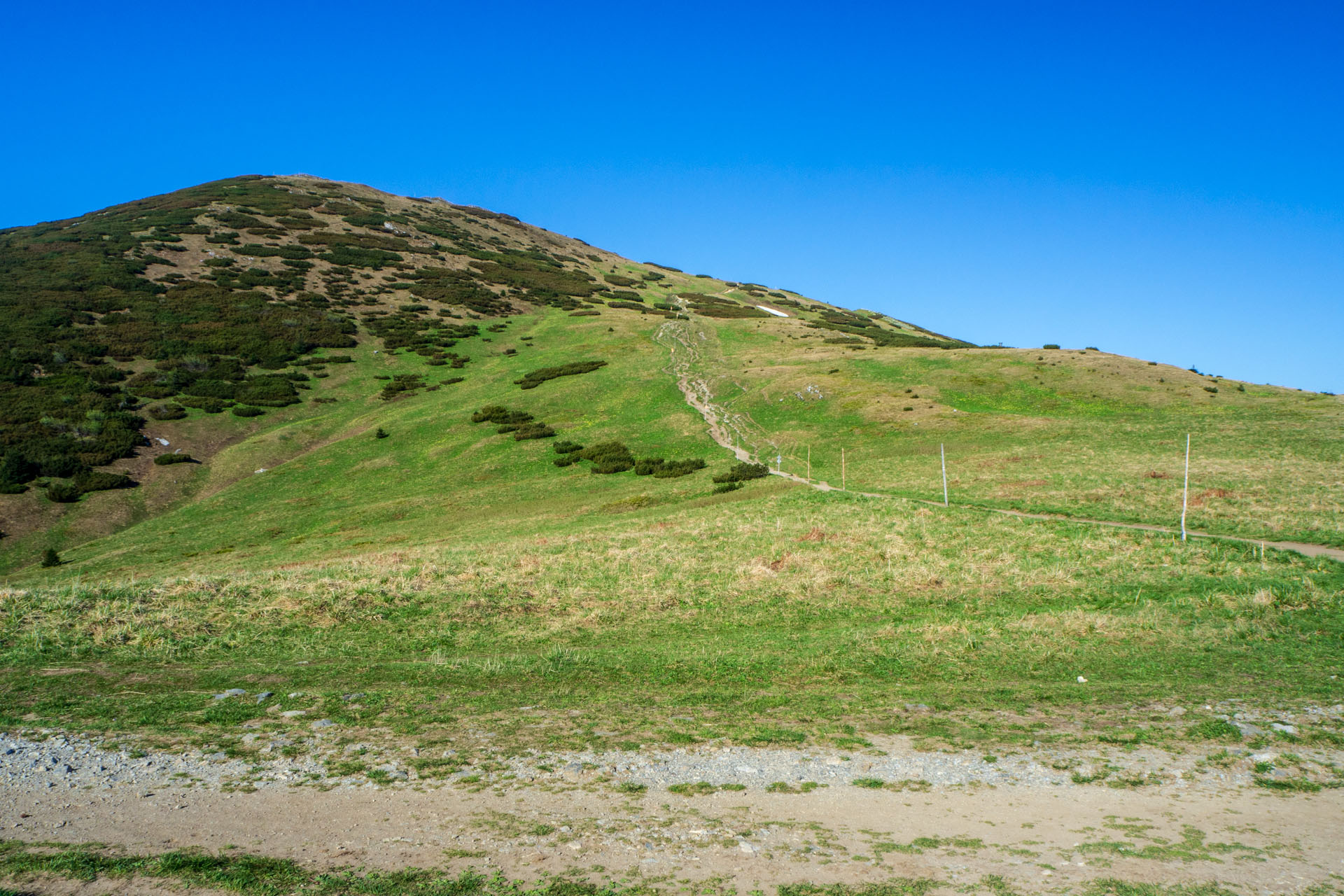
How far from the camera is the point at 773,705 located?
47.0 ft

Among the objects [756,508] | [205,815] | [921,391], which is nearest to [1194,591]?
[756,508]

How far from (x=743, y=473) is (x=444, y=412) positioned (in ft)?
113

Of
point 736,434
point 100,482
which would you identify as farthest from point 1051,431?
point 100,482

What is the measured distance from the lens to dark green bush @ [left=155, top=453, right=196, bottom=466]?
54125mm

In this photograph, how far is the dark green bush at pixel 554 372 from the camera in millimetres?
75188

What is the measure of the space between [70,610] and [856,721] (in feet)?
72.3

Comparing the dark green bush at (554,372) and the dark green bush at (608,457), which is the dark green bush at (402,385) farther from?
the dark green bush at (608,457)

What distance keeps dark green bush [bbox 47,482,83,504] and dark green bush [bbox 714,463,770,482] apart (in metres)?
44.2

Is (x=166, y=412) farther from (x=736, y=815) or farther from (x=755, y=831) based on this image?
(x=755, y=831)

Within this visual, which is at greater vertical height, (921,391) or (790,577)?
(921,391)

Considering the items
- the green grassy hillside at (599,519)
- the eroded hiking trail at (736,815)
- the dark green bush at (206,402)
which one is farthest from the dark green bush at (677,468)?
the dark green bush at (206,402)

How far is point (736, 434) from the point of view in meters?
59.0

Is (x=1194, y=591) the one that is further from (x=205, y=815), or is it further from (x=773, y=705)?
(x=205, y=815)

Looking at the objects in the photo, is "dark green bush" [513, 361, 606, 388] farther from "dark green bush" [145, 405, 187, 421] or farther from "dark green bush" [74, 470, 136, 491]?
"dark green bush" [74, 470, 136, 491]
